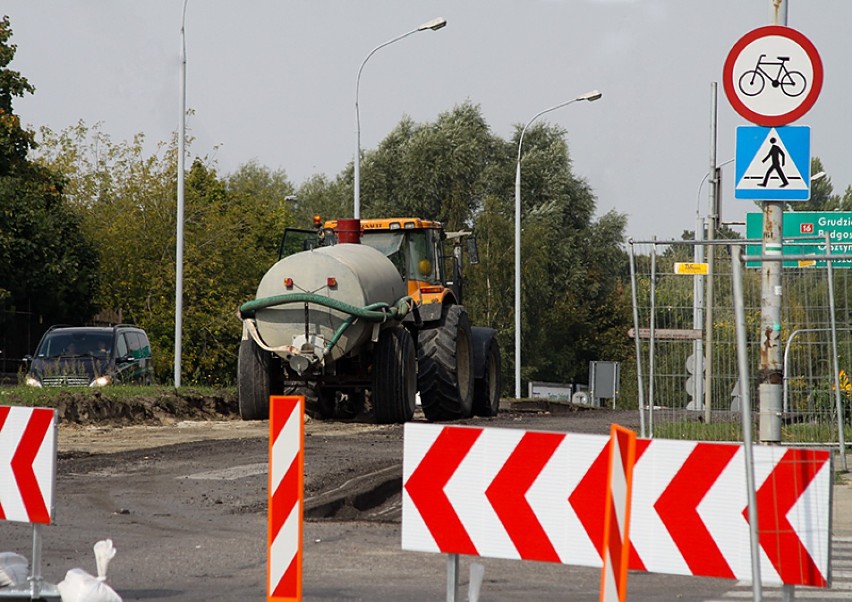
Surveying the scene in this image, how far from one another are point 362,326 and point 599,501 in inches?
560

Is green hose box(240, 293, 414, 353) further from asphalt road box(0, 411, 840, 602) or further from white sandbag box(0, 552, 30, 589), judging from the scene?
white sandbag box(0, 552, 30, 589)

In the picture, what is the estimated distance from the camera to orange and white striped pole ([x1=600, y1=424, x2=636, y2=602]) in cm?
538

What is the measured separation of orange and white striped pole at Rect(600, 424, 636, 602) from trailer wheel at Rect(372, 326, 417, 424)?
14975 mm

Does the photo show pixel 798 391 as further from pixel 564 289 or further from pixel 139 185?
pixel 564 289

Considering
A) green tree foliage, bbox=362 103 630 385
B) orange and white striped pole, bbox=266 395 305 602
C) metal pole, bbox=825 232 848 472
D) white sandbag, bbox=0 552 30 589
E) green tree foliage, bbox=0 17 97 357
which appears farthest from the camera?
green tree foliage, bbox=362 103 630 385

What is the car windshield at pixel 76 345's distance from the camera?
27422 mm

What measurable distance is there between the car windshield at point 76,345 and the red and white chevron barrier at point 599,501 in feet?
72.9

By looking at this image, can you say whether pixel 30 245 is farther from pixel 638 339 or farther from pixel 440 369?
pixel 638 339

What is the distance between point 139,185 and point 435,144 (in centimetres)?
2005

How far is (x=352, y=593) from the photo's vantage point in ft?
24.7

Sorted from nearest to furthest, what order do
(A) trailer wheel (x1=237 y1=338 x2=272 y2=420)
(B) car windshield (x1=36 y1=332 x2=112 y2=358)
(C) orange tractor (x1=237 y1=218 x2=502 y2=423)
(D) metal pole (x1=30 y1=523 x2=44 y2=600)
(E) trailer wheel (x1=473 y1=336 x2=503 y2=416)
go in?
1. (D) metal pole (x1=30 y1=523 x2=44 y2=600)
2. (C) orange tractor (x1=237 y1=218 x2=502 y2=423)
3. (A) trailer wheel (x1=237 y1=338 x2=272 y2=420)
4. (E) trailer wheel (x1=473 y1=336 x2=503 y2=416)
5. (B) car windshield (x1=36 y1=332 x2=112 y2=358)

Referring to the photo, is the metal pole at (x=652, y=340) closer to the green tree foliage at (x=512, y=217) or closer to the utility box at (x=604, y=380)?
the utility box at (x=604, y=380)

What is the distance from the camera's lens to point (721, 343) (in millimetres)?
14898

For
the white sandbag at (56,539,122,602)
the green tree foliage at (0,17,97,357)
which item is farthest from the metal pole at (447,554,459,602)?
the green tree foliage at (0,17,97,357)
